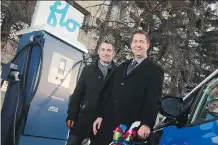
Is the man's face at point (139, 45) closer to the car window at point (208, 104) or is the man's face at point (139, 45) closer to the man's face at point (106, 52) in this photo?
the car window at point (208, 104)

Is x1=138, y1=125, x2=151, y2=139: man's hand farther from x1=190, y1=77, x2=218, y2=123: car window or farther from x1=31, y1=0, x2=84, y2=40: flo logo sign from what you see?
Answer: x1=31, y1=0, x2=84, y2=40: flo logo sign

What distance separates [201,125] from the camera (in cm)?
187

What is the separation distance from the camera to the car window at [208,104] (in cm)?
205

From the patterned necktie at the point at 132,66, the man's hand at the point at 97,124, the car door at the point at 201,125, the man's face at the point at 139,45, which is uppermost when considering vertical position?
the man's face at the point at 139,45

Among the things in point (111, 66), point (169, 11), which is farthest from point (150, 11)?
point (111, 66)

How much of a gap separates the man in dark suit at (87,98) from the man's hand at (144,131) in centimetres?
103

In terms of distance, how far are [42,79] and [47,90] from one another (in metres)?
0.22

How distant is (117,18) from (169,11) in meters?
1.97

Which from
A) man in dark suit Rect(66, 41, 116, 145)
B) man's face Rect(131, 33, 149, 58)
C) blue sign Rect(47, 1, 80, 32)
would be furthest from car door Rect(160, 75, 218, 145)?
blue sign Rect(47, 1, 80, 32)

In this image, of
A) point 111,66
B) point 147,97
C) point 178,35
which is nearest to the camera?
point 147,97

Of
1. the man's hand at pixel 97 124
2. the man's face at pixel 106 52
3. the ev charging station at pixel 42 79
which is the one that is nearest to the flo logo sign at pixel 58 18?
the ev charging station at pixel 42 79

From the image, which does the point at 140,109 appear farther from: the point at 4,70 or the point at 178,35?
the point at 178,35

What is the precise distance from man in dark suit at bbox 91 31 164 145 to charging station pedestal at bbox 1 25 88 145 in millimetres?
2157

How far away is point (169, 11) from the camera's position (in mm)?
10953
